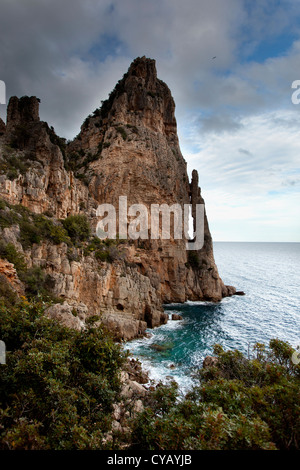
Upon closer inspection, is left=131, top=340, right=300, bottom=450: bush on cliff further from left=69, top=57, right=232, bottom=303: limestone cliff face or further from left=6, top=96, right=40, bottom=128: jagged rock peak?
left=6, top=96, right=40, bottom=128: jagged rock peak

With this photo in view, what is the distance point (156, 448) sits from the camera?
22.2 ft

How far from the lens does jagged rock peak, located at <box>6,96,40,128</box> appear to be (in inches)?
1257

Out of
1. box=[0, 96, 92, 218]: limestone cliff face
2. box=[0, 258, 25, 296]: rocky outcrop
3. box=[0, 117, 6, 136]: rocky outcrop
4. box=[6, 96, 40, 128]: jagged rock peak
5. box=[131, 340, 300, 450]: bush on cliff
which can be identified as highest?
box=[6, 96, 40, 128]: jagged rock peak

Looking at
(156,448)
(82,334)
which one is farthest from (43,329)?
(156,448)

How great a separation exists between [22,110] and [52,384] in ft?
124

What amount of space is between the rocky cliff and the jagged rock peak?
14 centimetres

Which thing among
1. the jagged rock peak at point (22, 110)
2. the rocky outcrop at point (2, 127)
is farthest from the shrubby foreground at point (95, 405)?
the jagged rock peak at point (22, 110)

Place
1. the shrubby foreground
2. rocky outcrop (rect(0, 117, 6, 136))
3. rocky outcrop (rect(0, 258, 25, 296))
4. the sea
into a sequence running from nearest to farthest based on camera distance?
the shrubby foreground < rocky outcrop (rect(0, 258, 25, 296)) < the sea < rocky outcrop (rect(0, 117, 6, 136))

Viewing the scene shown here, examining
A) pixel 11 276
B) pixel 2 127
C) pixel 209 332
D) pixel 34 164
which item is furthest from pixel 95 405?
pixel 2 127

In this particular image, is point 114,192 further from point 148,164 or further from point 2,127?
point 2,127

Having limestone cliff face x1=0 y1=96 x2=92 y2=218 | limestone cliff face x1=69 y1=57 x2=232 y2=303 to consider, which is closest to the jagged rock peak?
limestone cliff face x1=0 y1=96 x2=92 y2=218

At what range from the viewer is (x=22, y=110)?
32.5m
